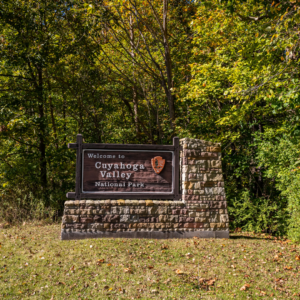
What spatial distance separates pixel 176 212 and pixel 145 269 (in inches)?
77.9

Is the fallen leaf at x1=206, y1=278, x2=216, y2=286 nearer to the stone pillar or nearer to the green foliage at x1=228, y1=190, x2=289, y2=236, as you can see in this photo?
the stone pillar

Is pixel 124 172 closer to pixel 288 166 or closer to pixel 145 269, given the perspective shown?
pixel 145 269

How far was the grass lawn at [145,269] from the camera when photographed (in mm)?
4359

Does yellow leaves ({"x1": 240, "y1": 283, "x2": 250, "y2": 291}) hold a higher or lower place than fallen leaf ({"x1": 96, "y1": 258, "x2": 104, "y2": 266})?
lower

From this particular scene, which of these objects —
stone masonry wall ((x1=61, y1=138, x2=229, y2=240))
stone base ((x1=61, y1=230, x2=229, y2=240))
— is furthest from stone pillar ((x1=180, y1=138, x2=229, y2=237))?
stone base ((x1=61, y1=230, x2=229, y2=240))

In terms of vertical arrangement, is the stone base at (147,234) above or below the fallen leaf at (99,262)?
above

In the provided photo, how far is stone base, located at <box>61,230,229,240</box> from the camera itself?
258 inches

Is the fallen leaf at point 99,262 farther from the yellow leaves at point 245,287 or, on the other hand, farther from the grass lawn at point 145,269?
the yellow leaves at point 245,287

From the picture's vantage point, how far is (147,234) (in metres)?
6.73

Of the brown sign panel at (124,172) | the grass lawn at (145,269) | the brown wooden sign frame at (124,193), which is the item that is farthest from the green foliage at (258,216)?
the brown sign panel at (124,172)

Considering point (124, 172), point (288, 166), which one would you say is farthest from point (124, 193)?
point (288, 166)

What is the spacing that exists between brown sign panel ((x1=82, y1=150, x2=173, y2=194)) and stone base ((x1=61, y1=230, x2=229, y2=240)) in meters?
0.92

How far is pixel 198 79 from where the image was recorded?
9.38 metres

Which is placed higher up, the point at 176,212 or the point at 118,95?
the point at 118,95
